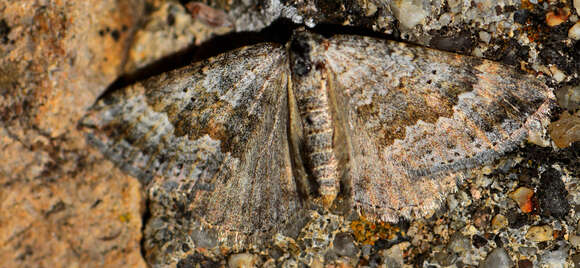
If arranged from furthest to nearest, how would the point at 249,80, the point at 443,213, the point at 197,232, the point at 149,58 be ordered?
the point at 149,58 → the point at 197,232 → the point at 443,213 → the point at 249,80

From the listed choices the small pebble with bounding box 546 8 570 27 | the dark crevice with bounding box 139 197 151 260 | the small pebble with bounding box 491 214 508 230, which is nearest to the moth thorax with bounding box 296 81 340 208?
the small pebble with bounding box 491 214 508 230

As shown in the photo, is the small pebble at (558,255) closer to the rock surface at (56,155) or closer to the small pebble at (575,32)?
Answer: the small pebble at (575,32)

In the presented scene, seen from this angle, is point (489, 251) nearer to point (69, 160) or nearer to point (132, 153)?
point (132, 153)

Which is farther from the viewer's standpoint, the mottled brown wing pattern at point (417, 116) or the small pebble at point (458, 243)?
the small pebble at point (458, 243)

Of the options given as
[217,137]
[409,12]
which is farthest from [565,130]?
[217,137]

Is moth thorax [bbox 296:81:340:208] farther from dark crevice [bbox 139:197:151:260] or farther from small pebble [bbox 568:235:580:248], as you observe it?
small pebble [bbox 568:235:580:248]

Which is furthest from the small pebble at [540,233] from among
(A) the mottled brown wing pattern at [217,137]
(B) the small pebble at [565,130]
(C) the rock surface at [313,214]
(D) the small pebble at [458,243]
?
(A) the mottled brown wing pattern at [217,137]

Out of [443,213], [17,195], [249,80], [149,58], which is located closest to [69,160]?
[17,195]

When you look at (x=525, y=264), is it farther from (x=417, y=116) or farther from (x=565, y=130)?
(x=417, y=116)
